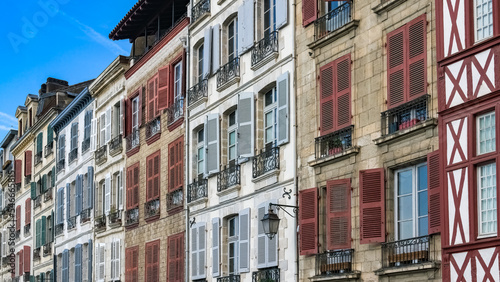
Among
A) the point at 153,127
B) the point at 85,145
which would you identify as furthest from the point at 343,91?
the point at 85,145

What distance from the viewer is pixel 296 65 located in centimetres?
2439

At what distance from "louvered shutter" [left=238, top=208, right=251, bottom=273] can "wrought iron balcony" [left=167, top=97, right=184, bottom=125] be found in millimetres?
6169

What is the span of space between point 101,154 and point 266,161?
50.6 feet

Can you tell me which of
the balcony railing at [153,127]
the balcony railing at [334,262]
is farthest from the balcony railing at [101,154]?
the balcony railing at [334,262]

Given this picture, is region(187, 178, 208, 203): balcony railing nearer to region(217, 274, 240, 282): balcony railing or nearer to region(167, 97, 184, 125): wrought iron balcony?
region(167, 97, 184, 125): wrought iron balcony

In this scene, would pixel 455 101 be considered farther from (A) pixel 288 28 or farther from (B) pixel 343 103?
(A) pixel 288 28

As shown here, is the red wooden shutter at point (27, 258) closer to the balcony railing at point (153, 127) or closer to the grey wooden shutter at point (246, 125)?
the balcony railing at point (153, 127)

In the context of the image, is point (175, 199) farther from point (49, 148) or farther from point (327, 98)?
point (49, 148)

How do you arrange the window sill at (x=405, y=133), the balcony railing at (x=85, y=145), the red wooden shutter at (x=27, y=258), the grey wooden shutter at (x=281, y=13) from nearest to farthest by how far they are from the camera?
the window sill at (x=405, y=133)
the grey wooden shutter at (x=281, y=13)
the balcony railing at (x=85, y=145)
the red wooden shutter at (x=27, y=258)

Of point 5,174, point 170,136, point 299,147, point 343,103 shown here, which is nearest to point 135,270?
point 170,136

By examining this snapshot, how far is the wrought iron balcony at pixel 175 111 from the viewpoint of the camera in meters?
32.2

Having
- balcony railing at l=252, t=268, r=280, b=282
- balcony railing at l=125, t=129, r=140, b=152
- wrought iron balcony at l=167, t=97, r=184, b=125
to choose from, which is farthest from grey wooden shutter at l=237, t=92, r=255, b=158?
balcony railing at l=125, t=129, r=140, b=152

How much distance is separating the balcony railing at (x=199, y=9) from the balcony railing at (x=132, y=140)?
245 inches

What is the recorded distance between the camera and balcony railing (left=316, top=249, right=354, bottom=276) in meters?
21.5
